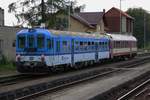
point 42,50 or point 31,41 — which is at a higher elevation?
point 31,41

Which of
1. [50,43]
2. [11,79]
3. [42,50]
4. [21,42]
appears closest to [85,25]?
[21,42]

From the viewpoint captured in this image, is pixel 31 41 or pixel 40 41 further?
pixel 31 41

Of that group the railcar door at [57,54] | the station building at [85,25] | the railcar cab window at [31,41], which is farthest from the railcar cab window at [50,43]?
the station building at [85,25]

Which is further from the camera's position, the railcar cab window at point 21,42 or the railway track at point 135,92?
the railcar cab window at point 21,42

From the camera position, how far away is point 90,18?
8394 cm

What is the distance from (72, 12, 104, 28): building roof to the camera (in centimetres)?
7938

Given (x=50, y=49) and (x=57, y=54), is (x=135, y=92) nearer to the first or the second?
(x=50, y=49)

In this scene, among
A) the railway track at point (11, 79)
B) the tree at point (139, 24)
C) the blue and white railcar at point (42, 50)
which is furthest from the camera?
the tree at point (139, 24)

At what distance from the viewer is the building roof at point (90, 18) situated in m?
79.4

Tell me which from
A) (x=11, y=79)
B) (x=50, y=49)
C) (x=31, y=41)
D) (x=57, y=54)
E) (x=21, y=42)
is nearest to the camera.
→ (x=11, y=79)

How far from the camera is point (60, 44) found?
1121 inches

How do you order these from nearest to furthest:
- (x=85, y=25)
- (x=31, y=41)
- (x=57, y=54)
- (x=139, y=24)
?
(x=31, y=41)
(x=57, y=54)
(x=85, y=25)
(x=139, y=24)

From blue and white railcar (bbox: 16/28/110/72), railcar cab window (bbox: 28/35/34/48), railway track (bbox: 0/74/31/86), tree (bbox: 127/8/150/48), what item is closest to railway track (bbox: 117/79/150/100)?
railway track (bbox: 0/74/31/86)

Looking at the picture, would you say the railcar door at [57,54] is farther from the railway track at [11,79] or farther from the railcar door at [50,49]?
the railway track at [11,79]
